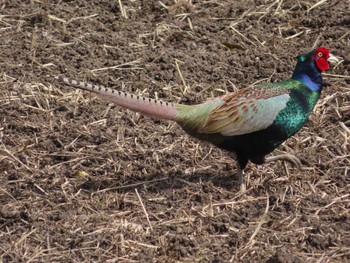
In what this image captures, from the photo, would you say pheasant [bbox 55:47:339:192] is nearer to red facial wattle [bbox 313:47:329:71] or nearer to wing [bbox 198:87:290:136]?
wing [bbox 198:87:290:136]

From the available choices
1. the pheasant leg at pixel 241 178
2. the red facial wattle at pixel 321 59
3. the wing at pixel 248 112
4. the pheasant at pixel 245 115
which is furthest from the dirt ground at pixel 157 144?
the red facial wattle at pixel 321 59

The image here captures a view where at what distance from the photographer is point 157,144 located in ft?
18.4

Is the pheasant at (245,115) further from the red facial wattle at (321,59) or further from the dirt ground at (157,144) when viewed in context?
the dirt ground at (157,144)

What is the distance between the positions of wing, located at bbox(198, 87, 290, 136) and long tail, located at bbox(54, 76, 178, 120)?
0.82 feet

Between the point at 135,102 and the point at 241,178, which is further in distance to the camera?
the point at 241,178

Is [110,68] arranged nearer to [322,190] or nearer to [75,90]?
[75,90]

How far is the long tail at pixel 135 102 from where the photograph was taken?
497 centimetres

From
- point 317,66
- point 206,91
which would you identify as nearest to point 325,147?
point 317,66

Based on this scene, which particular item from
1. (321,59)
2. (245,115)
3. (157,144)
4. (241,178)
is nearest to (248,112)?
(245,115)

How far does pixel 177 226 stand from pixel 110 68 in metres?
2.06

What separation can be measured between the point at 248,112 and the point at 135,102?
700 millimetres

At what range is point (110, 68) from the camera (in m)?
6.43

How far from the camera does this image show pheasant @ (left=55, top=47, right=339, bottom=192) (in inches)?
198

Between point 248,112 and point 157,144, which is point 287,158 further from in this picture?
point 157,144
